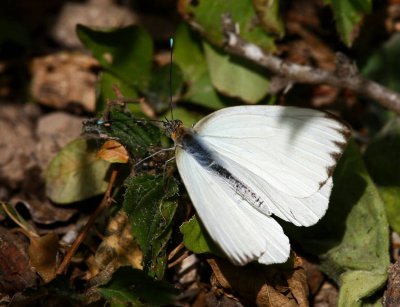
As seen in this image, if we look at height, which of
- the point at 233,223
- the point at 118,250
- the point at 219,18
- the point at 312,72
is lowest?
the point at 118,250

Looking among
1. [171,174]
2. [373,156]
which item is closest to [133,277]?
[171,174]

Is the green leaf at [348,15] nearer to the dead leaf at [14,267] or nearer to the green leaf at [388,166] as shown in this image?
the green leaf at [388,166]

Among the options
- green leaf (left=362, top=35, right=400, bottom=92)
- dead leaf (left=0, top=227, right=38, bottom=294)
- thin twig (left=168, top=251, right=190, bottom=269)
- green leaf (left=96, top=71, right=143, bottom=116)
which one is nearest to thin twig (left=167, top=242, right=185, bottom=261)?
thin twig (left=168, top=251, right=190, bottom=269)

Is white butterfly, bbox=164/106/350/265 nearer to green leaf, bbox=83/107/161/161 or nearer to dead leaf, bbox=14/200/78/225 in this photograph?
green leaf, bbox=83/107/161/161

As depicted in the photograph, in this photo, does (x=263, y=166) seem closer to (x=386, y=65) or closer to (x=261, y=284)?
(x=261, y=284)

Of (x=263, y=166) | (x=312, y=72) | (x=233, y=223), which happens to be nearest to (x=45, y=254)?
(x=233, y=223)

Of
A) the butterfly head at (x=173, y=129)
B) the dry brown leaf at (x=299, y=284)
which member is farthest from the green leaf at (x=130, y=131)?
A: the dry brown leaf at (x=299, y=284)

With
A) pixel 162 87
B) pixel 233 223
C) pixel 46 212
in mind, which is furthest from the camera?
pixel 162 87
